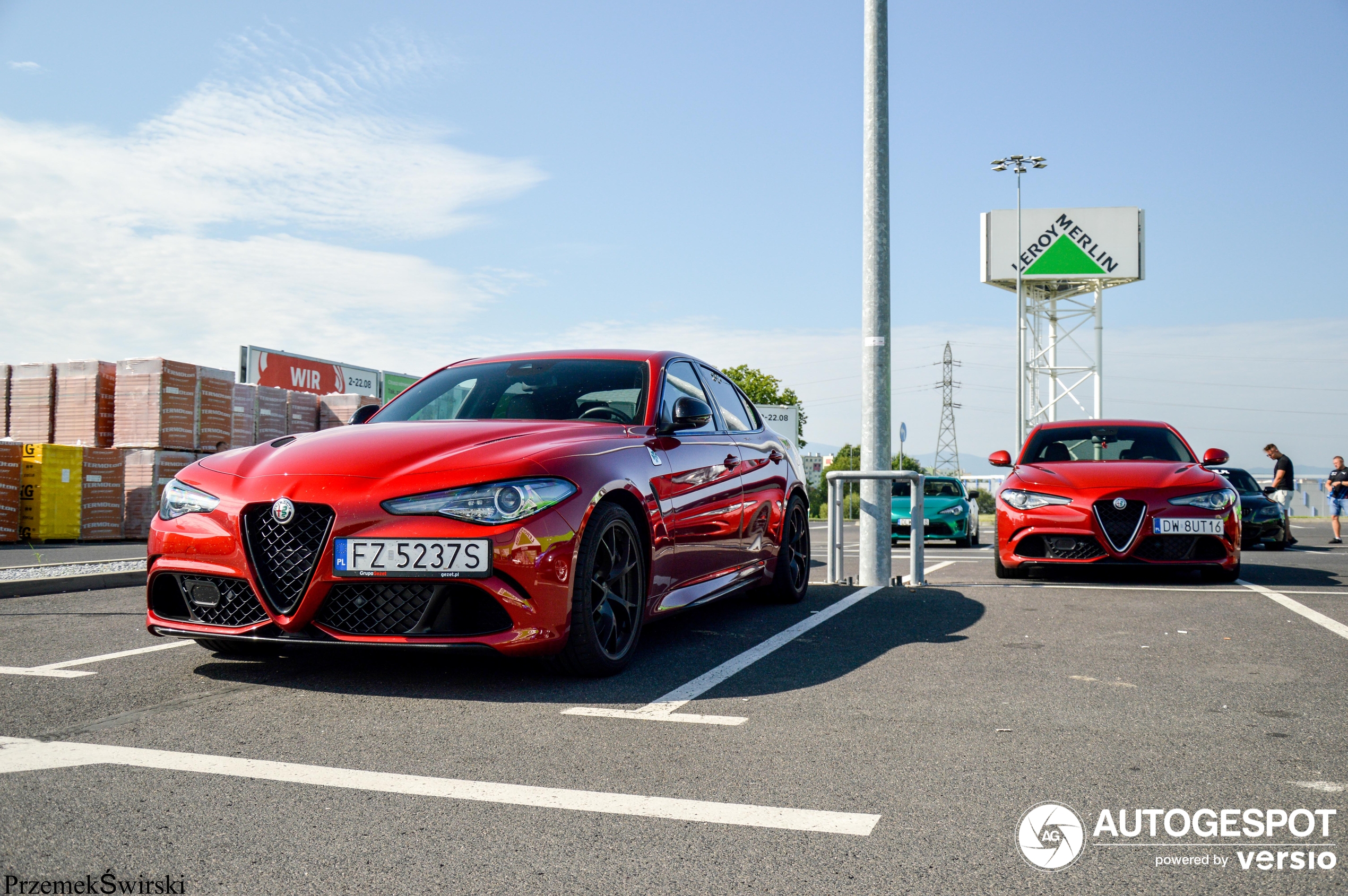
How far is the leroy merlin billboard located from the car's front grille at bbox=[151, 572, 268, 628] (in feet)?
151

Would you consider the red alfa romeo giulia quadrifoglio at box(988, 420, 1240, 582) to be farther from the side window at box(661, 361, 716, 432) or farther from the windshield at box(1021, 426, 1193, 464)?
the side window at box(661, 361, 716, 432)

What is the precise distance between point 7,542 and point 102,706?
13.6m

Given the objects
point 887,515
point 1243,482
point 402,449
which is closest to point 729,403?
point 887,515

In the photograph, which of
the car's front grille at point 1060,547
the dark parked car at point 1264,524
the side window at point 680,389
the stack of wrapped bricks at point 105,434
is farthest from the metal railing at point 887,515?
the stack of wrapped bricks at point 105,434

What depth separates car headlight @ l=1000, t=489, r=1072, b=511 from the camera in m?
8.61

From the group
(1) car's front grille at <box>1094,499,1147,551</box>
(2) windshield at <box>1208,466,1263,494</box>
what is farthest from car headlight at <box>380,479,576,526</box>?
(2) windshield at <box>1208,466,1263,494</box>

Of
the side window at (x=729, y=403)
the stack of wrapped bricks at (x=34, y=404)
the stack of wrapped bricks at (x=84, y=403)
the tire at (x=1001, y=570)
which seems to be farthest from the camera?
the stack of wrapped bricks at (x=34, y=404)

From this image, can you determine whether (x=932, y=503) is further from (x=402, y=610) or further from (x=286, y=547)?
(x=286, y=547)

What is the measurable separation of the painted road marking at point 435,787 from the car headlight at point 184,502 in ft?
3.70

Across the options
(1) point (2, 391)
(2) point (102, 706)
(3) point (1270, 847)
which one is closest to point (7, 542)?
(1) point (2, 391)

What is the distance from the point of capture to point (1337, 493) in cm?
1884

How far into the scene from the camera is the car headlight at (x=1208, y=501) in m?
8.38

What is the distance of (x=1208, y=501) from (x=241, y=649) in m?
7.06

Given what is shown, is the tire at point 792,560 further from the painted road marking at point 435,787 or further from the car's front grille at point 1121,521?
the painted road marking at point 435,787
